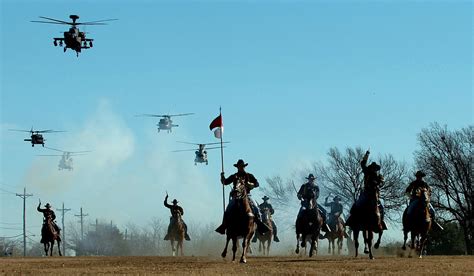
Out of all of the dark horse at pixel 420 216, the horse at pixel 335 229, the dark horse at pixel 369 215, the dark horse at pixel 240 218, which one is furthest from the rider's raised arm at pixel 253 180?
the horse at pixel 335 229

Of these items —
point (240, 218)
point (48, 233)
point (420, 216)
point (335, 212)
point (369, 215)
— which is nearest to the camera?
point (240, 218)

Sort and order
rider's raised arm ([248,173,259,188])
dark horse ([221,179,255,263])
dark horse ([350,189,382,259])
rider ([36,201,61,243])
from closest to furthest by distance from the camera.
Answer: dark horse ([221,179,255,263]) < rider's raised arm ([248,173,259,188]) < dark horse ([350,189,382,259]) < rider ([36,201,61,243])

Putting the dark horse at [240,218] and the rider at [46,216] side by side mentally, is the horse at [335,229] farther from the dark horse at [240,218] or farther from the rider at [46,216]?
the dark horse at [240,218]

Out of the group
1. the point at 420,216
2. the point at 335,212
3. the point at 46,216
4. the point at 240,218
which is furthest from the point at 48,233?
the point at 240,218

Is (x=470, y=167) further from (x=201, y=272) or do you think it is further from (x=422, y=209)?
(x=201, y=272)

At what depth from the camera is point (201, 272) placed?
2592cm

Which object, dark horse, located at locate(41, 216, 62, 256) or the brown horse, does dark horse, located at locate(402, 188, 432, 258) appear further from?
dark horse, located at locate(41, 216, 62, 256)

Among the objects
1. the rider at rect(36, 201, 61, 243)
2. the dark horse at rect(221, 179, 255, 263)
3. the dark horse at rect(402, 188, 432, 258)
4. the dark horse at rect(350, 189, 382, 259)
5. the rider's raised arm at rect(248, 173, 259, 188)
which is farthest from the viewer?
the rider at rect(36, 201, 61, 243)

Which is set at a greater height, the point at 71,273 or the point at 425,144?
the point at 425,144

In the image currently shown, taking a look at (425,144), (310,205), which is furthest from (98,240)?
(310,205)

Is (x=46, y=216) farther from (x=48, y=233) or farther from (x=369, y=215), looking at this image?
(x=369, y=215)

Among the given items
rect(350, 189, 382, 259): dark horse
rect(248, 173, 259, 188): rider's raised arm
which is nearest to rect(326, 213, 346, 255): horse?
rect(350, 189, 382, 259): dark horse

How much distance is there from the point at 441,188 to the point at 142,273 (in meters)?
55.4

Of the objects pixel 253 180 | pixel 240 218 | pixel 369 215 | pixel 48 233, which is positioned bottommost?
pixel 240 218
